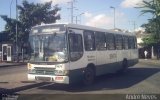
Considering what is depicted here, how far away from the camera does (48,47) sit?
570 inches

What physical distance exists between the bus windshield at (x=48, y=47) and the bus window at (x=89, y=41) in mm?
2009

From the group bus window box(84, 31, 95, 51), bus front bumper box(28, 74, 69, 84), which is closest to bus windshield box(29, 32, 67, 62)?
bus front bumper box(28, 74, 69, 84)

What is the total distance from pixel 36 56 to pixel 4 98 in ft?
11.6

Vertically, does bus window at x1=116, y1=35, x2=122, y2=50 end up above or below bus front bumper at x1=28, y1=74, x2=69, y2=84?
above

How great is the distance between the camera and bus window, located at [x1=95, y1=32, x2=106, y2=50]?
17.5 meters

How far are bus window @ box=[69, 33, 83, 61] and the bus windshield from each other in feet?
1.27

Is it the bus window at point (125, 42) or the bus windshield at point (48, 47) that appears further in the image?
the bus window at point (125, 42)

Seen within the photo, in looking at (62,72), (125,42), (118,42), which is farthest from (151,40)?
(62,72)

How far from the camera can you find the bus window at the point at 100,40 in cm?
1754

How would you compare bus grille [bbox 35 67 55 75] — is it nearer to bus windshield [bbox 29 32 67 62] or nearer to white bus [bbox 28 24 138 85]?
white bus [bbox 28 24 138 85]

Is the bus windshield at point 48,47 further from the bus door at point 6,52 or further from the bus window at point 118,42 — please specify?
the bus door at point 6,52

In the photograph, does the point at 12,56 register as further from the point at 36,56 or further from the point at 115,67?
the point at 36,56

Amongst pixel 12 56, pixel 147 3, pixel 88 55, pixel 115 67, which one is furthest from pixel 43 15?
pixel 88 55

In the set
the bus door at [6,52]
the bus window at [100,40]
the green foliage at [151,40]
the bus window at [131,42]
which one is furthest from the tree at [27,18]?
the bus window at [100,40]
